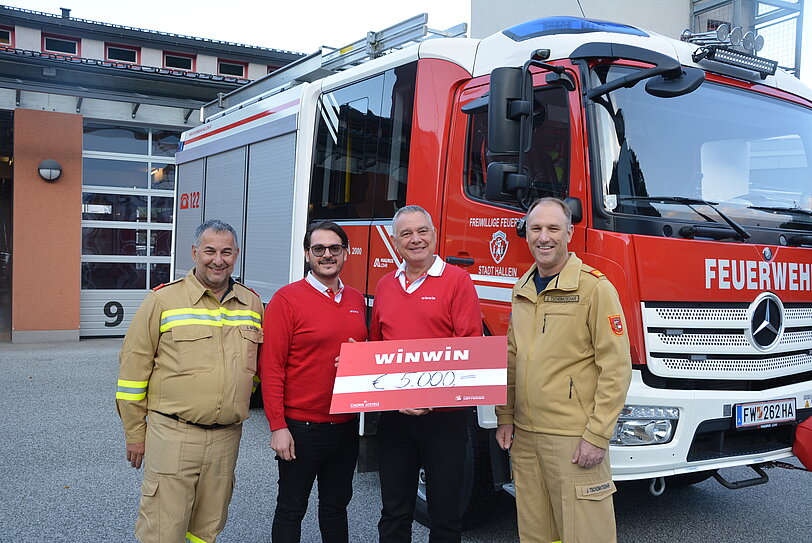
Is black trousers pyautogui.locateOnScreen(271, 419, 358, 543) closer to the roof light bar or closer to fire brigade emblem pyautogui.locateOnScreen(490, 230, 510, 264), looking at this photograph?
fire brigade emblem pyautogui.locateOnScreen(490, 230, 510, 264)

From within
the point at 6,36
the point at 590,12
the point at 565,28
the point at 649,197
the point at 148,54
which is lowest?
the point at 649,197

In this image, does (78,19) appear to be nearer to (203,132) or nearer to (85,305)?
(85,305)

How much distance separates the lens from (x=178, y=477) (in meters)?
2.82

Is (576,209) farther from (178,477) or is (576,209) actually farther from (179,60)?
(179,60)

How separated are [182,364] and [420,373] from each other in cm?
95

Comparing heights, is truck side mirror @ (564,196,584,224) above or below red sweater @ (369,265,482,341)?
above

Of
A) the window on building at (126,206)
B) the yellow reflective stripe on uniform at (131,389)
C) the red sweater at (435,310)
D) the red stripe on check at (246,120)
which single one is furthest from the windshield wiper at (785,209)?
the window on building at (126,206)

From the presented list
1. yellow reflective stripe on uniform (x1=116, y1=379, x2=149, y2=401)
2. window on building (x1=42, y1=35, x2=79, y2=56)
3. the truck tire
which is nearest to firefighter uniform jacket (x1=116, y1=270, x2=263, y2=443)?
yellow reflective stripe on uniform (x1=116, y1=379, x2=149, y2=401)

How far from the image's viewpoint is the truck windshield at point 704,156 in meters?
3.53

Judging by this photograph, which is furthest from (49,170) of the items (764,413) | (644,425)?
(764,413)

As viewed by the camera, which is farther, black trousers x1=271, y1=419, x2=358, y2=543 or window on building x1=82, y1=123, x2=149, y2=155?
window on building x1=82, y1=123, x2=149, y2=155

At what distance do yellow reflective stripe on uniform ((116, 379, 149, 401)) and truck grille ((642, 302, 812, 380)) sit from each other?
224cm

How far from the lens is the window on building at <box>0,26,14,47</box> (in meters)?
34.7

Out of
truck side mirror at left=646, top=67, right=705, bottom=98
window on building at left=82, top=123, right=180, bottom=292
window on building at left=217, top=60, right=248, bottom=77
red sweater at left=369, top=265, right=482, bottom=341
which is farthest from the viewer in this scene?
window on building at left=217, top=60, right=248, bottom=77
